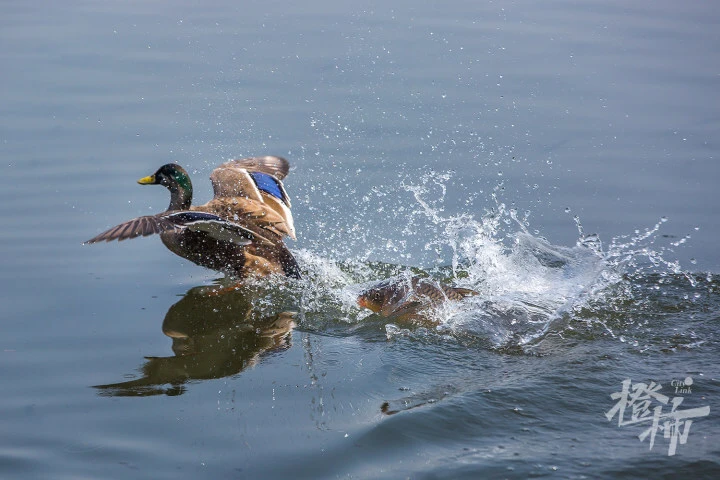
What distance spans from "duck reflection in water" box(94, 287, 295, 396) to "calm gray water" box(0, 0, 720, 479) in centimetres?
2

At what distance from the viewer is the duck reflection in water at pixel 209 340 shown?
500 cm

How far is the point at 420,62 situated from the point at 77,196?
4699 millimetres

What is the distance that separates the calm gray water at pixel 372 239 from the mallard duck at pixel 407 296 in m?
0.16

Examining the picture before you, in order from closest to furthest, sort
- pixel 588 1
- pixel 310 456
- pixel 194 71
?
pixel 310 456 → pixel 194 71 → pixel 588 1

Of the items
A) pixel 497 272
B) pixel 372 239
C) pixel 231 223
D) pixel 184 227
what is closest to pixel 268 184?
pixel 372 239

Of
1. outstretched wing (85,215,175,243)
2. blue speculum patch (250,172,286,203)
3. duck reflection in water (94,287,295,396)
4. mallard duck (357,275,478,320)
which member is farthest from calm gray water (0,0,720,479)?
outstretched wing (85,215,175,243)

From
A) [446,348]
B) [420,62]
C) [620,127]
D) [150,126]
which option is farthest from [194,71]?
[446,348]

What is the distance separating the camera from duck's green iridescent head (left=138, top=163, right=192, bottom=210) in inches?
287

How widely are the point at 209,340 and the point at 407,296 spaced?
4.56 ft

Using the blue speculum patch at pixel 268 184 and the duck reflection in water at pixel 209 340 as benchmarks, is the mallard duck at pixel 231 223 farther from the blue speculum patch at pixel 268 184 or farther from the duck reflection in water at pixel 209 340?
the duck reflection in water at pixel 209 340

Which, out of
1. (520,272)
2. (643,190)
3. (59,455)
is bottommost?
(59,455)

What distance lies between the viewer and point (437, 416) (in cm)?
430

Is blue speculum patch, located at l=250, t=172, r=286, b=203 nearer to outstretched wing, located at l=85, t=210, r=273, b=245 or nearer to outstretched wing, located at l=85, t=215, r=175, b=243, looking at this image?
outstretched wing, located at l=85, t=210, r=273, b=245

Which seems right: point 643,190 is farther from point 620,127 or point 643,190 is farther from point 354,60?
point 354,60
